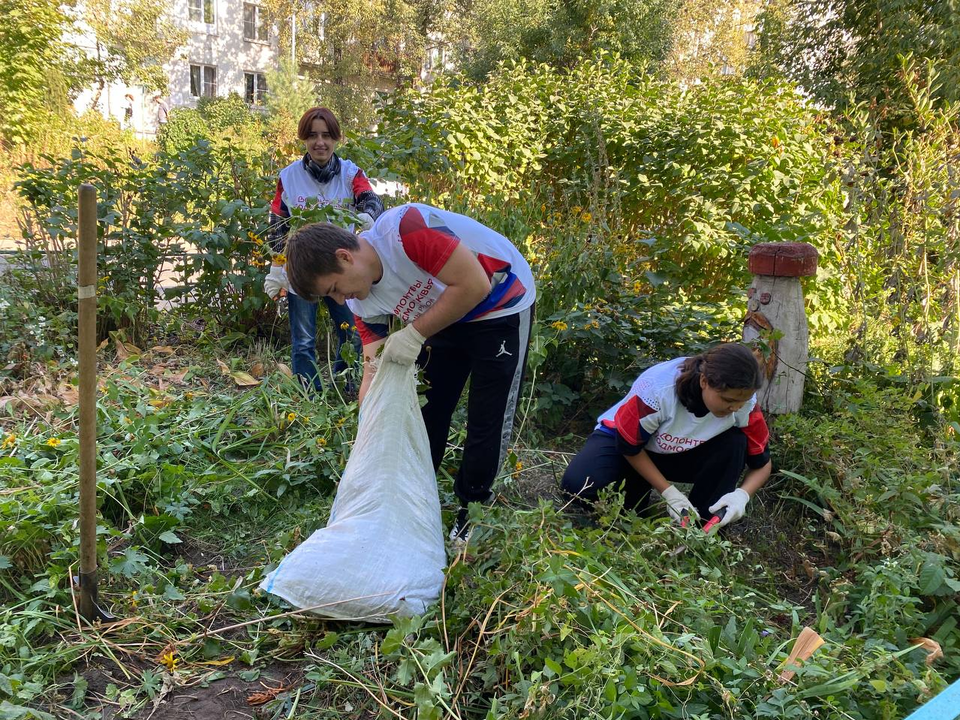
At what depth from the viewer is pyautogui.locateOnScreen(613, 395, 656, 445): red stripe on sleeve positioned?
107 inches

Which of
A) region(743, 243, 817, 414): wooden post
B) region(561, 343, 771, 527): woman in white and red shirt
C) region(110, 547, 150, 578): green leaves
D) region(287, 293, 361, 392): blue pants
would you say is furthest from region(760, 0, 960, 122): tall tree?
region(110, 547, 150, 578): green leaves

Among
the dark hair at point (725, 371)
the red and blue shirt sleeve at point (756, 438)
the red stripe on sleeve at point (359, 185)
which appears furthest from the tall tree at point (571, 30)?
the dark hair at point (725, 371)

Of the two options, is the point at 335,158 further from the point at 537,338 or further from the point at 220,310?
the point at 537,338

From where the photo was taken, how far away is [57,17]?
41.7 ft

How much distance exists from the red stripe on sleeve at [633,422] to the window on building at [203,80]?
88.7ft

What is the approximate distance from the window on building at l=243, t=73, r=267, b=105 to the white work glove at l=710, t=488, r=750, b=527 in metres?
27.4

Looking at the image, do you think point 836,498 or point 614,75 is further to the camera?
point 614,75

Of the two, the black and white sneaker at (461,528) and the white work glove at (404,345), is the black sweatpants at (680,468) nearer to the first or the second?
the black and white sneaker at (461,528)

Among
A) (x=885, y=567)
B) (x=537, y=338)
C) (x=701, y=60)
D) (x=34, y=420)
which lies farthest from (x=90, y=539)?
(x=701, y=60)

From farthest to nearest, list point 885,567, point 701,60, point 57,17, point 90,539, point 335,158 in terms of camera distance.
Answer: point 701,60 < point 57,17 < point 335,158 < point 885,567 < point 90,539

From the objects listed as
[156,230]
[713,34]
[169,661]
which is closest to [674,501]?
[169,661]

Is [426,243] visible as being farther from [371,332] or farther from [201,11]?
[201,11]

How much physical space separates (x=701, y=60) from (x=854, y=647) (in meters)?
25.3

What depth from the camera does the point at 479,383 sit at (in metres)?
2.54
